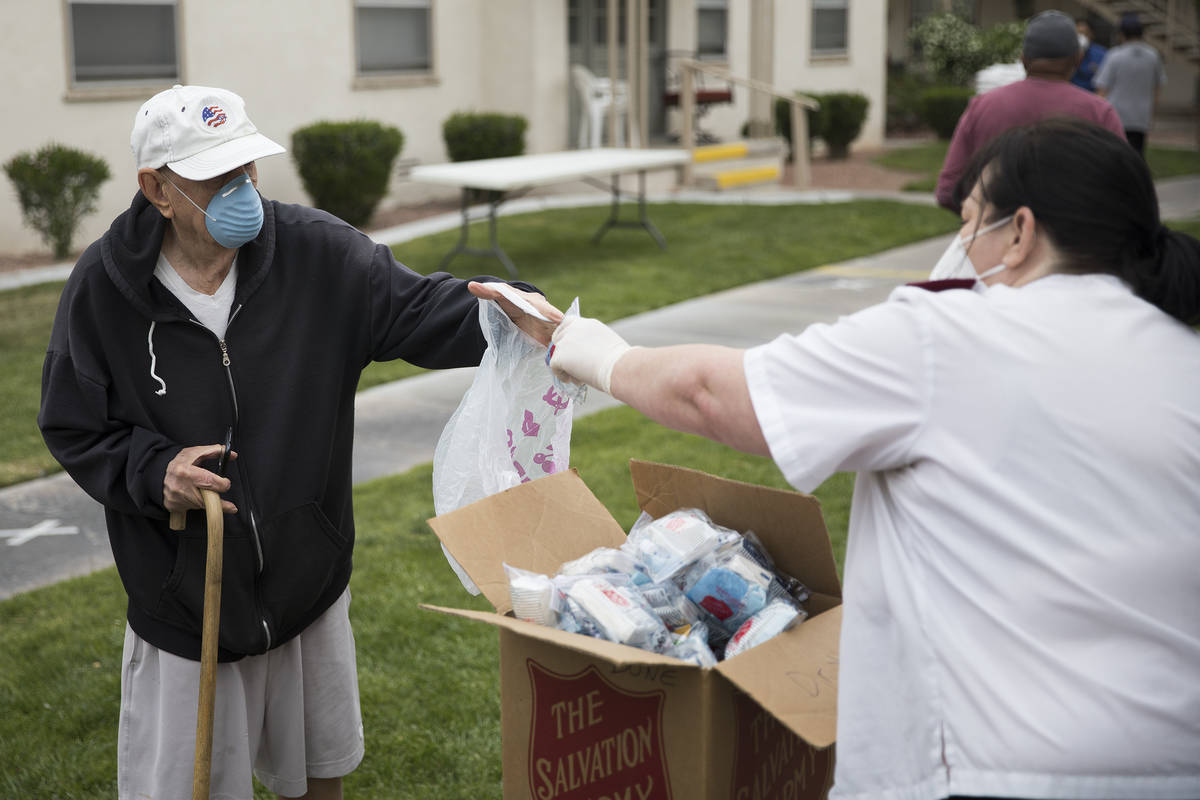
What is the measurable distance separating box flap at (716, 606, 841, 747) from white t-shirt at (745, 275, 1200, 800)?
24 centimetres

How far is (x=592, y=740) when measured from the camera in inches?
86.7

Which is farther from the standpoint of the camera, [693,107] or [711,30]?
[711,30]

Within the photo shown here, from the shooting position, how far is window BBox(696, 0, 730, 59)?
20.2 meters

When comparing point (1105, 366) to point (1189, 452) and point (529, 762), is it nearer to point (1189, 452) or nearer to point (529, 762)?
point (1189, 452)

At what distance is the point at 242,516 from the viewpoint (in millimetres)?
2650

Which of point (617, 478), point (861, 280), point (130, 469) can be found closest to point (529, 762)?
point (130, 469)

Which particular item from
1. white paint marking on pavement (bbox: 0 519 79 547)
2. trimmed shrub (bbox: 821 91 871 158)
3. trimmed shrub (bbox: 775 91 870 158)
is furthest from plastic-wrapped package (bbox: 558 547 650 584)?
trimmed shrub (bbox: 821 91 871 158)

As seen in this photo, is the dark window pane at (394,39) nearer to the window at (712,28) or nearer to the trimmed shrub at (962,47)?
the window at (712,28)

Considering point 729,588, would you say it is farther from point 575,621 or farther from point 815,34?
point 815,34

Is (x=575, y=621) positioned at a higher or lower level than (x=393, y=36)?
lower

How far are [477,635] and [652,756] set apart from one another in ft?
8.28

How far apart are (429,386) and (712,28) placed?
14.2m

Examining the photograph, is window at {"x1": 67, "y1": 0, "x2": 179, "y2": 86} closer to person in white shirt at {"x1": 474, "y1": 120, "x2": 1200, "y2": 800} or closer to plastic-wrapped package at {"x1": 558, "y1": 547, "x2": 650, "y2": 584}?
plastic-wrapped package at {"x1": 558, "y1": 547, "x2": 650, "y2": 584}

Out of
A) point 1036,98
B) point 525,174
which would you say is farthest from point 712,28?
point 1036,98
